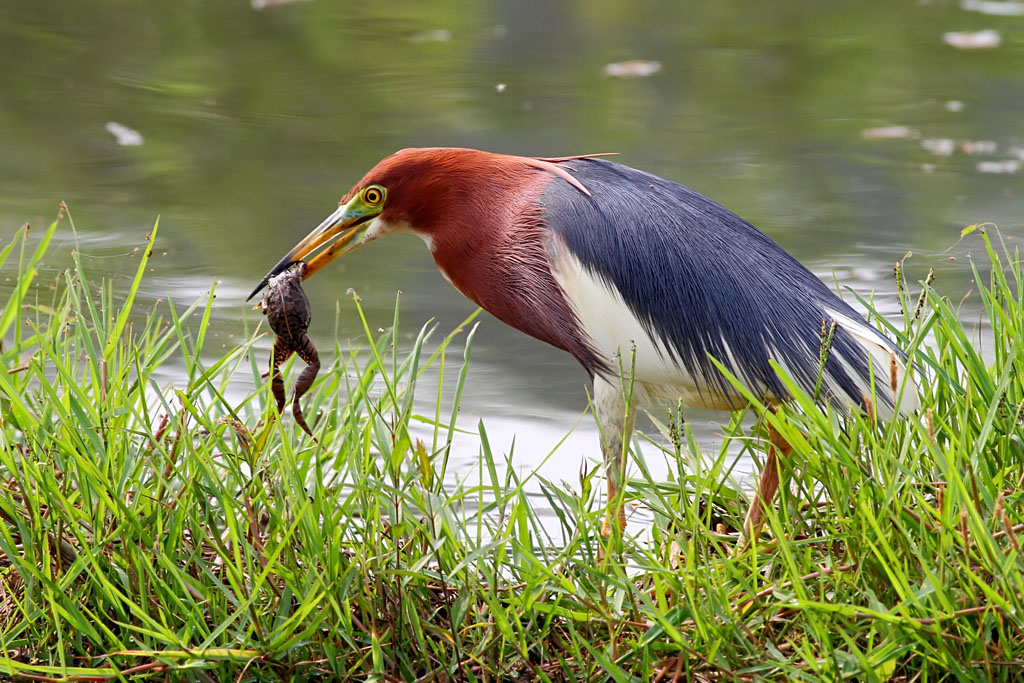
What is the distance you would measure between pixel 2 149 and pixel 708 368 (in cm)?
345

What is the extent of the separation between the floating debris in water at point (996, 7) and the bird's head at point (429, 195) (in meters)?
4.85

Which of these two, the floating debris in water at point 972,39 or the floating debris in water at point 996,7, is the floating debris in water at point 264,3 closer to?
the floating debris in water at point 972,39

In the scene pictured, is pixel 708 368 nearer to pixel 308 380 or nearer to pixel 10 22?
pixel 308 380

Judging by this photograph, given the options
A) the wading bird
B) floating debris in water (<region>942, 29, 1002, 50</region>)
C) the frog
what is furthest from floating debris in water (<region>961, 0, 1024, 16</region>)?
the frog

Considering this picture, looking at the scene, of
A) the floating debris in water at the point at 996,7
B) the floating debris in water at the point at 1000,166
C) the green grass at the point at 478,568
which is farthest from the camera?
the floating debris in water at the point at 996,7

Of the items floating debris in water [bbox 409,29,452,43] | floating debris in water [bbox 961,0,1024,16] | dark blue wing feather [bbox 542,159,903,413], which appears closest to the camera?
dark blue wing feather [bbox 542,159,903,413]

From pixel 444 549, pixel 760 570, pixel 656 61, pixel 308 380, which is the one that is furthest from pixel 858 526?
pixel 656 61

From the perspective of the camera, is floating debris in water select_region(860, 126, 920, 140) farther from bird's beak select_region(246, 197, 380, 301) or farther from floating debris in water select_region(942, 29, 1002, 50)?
bird's beak select_region(246, 197, 380, 301)

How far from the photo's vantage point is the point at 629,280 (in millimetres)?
1904

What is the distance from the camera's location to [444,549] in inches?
63.8

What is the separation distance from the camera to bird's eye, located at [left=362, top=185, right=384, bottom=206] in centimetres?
205

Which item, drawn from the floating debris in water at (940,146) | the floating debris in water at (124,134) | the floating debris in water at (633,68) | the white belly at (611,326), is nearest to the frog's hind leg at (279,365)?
the white belly at (611,326)

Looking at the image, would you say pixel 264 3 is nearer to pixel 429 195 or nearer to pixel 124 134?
pixel 124 134

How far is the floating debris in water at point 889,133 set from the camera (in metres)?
4.75
